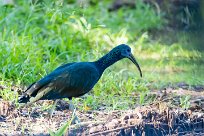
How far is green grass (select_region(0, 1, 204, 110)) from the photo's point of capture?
8562 mm

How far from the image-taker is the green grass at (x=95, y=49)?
856 centimetres

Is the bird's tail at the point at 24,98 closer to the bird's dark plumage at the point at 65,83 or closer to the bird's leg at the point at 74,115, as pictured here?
the bird's dark plumage at the point at 65,83

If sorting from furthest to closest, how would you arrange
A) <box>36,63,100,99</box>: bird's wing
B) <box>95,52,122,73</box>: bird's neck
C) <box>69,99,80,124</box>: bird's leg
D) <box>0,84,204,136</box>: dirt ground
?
1. <box>95,52,122,73</box>: bird's neck
2. <box>36,63,100,99</box>: bird's wing
3. <box>69,99,80,124</box>: bird's leg
4. <box>0,84,204,136</box>: dirt ground

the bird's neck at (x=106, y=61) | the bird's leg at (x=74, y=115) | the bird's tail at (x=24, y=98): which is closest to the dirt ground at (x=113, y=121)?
the bird's leg at (x=74, y=115)

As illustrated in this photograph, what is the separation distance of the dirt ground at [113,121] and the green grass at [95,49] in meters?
0.36

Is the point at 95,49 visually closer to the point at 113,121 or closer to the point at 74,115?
the point at 74,115

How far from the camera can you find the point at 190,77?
9.75 m

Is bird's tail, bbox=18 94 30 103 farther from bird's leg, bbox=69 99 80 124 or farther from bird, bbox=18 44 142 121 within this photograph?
bird's leg, bbox=69 99 80 124

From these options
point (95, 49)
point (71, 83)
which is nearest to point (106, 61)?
point (71, 83)

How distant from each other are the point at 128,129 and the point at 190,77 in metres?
3.26

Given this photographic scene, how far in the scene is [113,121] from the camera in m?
6.78

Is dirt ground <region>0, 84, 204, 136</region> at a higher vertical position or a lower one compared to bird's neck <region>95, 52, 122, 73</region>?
lower

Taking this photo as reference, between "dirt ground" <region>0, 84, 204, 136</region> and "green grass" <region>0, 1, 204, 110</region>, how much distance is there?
0.36 m

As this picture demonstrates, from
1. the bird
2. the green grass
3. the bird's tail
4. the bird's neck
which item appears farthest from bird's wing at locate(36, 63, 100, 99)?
the green grass
